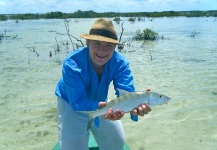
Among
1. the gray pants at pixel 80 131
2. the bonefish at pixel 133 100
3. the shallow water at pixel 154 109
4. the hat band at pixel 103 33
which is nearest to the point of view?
the bonefish at pixel 133 100

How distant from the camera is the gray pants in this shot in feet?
12.2

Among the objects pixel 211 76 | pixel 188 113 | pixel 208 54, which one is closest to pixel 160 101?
pixel 188 113

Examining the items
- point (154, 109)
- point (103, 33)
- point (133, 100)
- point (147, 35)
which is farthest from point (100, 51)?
point (147, 35)

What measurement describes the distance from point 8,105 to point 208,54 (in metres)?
11.1

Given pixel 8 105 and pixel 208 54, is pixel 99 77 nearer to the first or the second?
pixel 8 105

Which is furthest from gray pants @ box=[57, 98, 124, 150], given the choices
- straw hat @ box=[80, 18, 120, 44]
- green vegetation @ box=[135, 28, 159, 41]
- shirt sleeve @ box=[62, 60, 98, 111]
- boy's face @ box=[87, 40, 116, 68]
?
green vegetation @ box=[135, 28, 159, 41]

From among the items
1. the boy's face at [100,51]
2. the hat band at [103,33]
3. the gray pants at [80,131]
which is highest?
the hat band at [103,33]

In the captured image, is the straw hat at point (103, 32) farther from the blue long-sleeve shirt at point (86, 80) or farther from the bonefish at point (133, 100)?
the bonefish at point (133, 100)

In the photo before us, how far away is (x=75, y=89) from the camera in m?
3.43

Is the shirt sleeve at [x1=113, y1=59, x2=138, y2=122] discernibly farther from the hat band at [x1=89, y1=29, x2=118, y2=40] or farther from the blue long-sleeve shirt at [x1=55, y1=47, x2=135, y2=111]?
the hat band at [x1=89, y1=29, x2=118, y2=40]

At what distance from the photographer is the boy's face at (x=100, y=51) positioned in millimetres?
3449

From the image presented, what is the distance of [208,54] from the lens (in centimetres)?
1470

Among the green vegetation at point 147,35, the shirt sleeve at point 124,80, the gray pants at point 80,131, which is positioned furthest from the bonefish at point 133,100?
the green vegetation at point 147,35

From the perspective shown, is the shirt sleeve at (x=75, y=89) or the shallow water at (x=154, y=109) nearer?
the shirt sleeve at (x=75, y=89)
